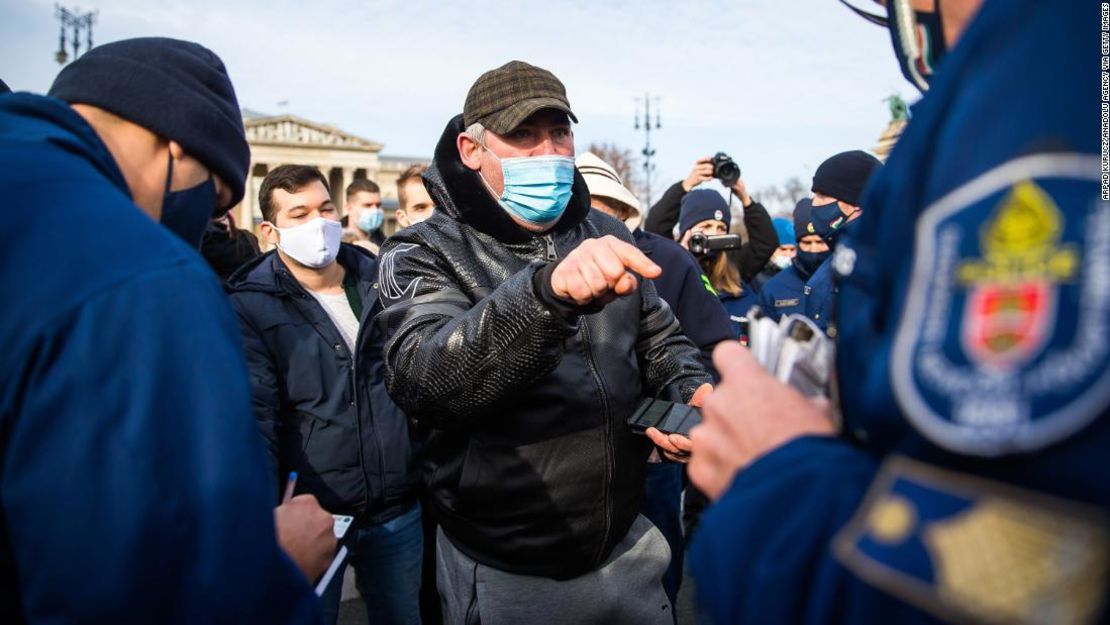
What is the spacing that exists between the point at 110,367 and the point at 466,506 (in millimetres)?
1388

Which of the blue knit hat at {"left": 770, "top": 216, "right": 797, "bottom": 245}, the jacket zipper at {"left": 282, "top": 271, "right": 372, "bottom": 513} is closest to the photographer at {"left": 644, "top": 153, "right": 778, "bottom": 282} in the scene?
the blue knit hat at {"left": 770, "top": 216, "right": 797, "bottom": 245}

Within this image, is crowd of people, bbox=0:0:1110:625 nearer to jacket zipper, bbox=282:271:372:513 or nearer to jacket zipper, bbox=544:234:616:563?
jacket zipper, bbox=544:234:616:563

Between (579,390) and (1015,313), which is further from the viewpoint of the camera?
(579,390)

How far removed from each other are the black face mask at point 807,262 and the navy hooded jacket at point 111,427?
5.03m

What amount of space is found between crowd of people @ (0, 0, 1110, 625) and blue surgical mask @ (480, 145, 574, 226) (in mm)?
18

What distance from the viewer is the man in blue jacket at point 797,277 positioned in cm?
563

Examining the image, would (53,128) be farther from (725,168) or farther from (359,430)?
(725,168)

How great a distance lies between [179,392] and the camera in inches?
49.1

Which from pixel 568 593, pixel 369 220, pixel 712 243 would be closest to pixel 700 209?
pixel 712 243

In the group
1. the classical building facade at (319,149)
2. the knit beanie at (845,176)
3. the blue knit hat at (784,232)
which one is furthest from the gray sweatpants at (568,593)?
the classical building facade at (319,149)

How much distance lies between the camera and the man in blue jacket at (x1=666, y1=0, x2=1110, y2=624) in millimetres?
737

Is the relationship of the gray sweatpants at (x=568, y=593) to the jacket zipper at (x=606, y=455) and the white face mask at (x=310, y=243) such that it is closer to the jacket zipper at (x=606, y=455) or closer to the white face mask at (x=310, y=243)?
the jacket zipper at (x=606, y=455)

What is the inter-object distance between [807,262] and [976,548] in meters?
5.21

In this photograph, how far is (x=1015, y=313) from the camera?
2.50ft
